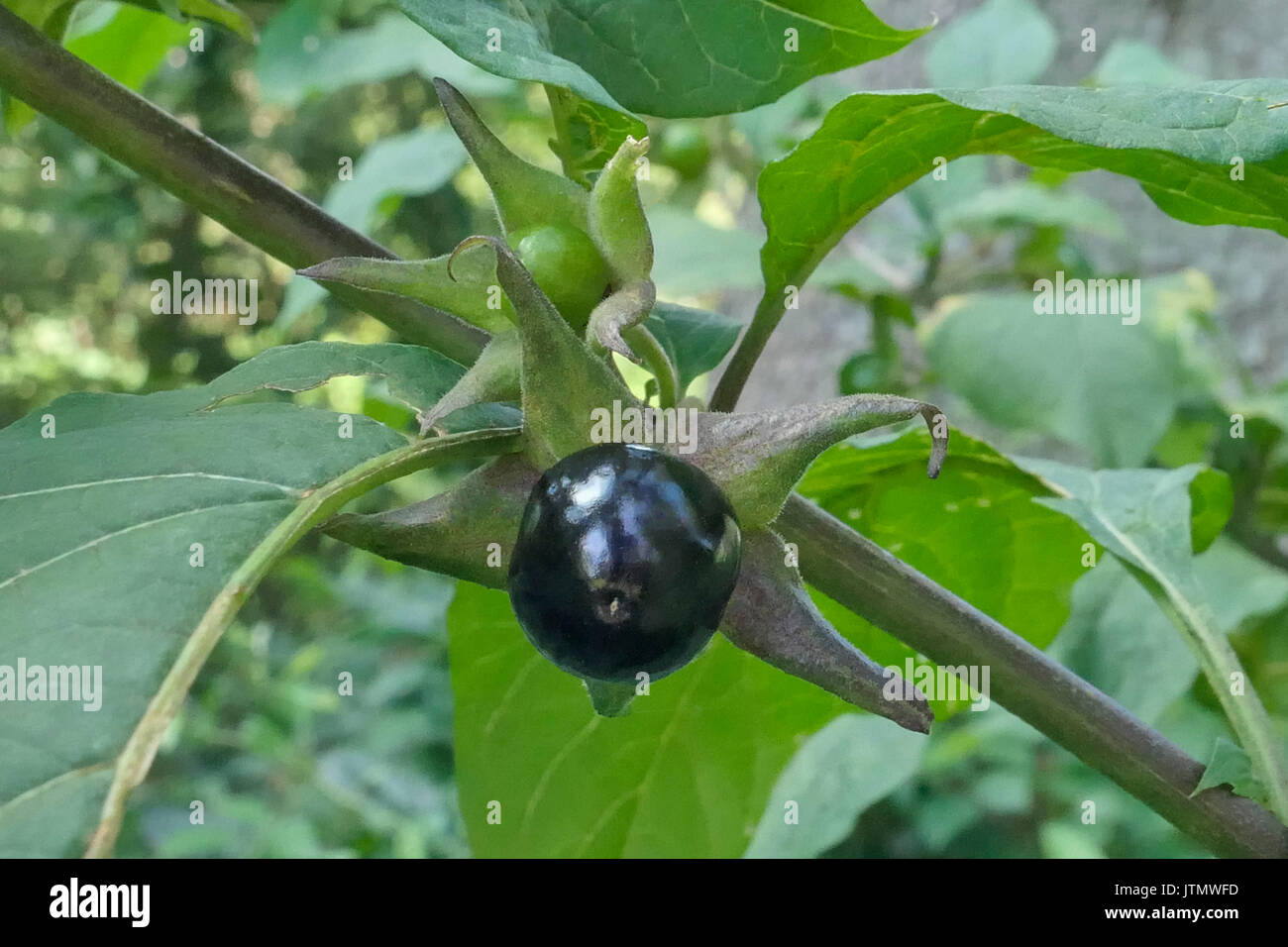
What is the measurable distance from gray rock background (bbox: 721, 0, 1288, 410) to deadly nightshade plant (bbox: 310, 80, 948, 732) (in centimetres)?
144

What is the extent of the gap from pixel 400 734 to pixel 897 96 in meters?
2.64

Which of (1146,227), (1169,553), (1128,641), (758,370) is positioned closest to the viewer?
(1169,553)

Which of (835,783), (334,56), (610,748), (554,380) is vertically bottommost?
(835,783)

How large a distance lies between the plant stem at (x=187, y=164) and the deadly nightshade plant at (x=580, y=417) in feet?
0.28

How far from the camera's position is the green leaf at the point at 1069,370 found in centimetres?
150

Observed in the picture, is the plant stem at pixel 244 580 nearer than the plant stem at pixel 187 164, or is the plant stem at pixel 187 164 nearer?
the plant stem at pixel 244 580

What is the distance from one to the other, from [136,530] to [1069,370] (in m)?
1.39

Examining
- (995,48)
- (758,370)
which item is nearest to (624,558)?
(995,48)

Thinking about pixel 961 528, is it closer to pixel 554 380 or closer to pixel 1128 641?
pixel 1128 641

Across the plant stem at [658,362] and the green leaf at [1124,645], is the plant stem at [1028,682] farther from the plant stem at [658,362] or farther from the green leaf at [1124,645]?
the green leaf at [1124,645]
